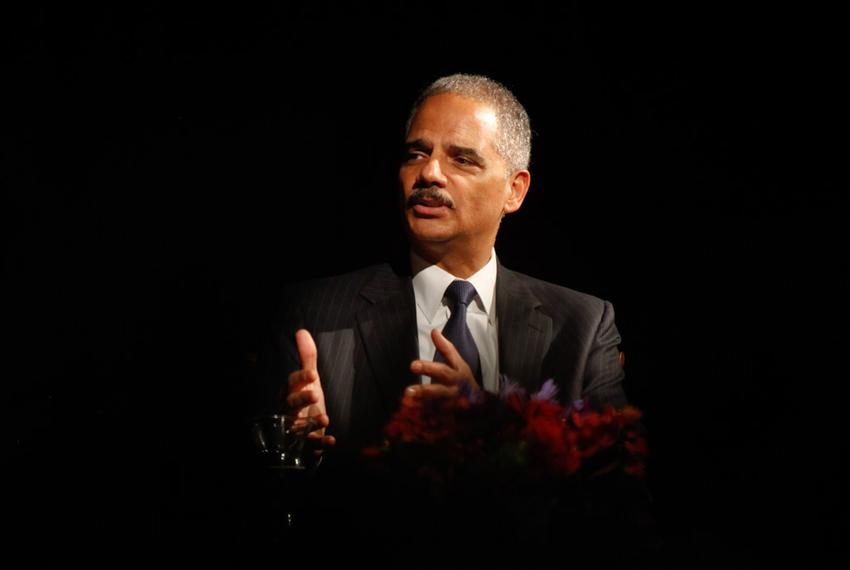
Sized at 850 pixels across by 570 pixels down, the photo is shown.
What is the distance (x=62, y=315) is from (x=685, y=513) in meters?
2.12

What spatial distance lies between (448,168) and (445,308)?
405 millimetres

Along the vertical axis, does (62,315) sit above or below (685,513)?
above

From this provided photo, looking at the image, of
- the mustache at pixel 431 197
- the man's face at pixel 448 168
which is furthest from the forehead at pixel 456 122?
the mustache at pixel 431 197

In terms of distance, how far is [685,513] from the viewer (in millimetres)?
2686

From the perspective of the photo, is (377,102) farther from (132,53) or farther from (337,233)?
(132,53)

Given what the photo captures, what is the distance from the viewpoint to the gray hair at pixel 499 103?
7.64 feet

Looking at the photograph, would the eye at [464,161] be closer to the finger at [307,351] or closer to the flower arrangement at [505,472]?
the finger at [307,351]

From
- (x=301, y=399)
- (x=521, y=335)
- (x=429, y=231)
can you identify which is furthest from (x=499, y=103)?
(x=301, y=399)

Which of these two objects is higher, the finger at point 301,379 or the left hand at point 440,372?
the left hand at point 440,372

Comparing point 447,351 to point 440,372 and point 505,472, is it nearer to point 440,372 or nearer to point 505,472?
point 440,372

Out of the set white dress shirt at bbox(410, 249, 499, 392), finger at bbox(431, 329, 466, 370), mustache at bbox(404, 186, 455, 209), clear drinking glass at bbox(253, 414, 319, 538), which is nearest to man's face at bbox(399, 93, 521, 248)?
mustache at bbox(404, 186, 455, 209)

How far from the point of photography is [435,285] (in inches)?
93.0

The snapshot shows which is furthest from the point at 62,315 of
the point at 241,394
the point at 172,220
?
the point at 241,394

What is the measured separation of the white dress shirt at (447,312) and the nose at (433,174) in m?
0.25
